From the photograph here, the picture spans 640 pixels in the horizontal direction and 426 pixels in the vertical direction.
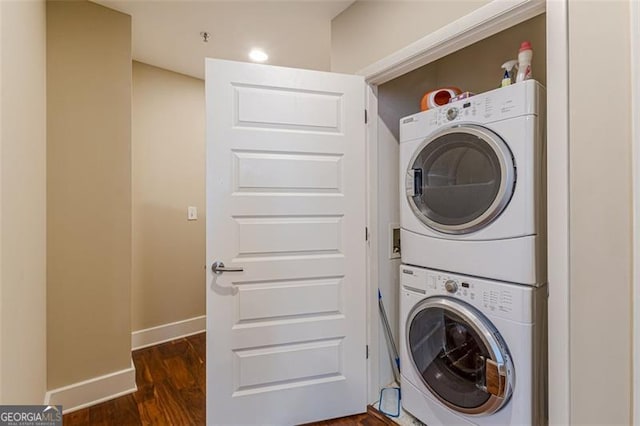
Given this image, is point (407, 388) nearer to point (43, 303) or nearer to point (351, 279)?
point (351, 279)

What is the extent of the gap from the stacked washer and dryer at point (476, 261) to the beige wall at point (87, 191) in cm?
177

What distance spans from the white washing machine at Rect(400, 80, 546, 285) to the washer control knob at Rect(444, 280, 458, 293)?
0.21ft

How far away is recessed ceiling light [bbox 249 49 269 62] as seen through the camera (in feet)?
8.82

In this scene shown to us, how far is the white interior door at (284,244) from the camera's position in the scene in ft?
5.41

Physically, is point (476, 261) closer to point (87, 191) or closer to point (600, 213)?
point (600, 213)

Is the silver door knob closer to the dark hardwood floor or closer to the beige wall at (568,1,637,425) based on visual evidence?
the dark hardwood floor

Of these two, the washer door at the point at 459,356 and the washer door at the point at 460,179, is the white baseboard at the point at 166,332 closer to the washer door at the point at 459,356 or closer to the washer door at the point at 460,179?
the washer door at the point at 459,356

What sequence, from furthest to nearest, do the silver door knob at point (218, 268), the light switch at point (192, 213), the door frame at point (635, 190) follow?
the light switch at point (192, 213) → the silver door knob at point (218, 268) → the door frame at point (635, 190)

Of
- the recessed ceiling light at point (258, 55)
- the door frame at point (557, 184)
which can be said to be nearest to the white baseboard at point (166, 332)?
the recessed ceiling light at point (258, 55)

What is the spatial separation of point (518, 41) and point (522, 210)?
127 cm

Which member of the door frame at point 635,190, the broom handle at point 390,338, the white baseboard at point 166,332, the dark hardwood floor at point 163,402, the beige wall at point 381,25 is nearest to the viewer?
the door frame at point 635,190

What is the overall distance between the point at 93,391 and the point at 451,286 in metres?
2.19

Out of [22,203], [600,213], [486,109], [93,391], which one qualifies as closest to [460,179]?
[486,109]

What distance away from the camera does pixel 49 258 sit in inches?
74.9
